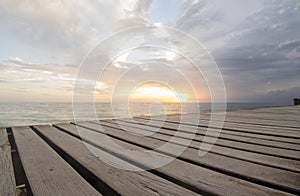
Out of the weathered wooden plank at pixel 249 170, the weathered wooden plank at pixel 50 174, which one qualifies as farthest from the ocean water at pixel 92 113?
the weathered wooden plank at pixel 249 170

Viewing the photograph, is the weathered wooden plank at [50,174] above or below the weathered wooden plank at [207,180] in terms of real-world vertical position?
above

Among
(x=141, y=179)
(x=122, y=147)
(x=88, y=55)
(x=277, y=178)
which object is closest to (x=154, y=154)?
(x=122, y=147)

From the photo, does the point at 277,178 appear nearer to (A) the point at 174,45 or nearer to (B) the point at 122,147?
(B) the point at 122,147

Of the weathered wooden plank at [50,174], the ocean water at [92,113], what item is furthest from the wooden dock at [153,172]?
the ocean water at [92,113]

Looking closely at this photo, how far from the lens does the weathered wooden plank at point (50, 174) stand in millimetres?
872

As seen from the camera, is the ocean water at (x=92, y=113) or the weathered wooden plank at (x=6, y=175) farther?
the ocean water at (x=92, y=113)

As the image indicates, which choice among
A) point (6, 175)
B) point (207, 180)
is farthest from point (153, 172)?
point (6, 175)

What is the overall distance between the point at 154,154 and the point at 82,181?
2.04 feet

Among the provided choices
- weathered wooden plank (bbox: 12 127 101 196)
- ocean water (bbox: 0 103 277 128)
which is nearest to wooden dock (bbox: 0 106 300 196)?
weathered wooden plank (bbox: 12 127 101 196)

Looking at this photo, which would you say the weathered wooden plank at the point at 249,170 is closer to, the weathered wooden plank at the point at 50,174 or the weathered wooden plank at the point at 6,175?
the weathered wooden plank at the point at 50,174

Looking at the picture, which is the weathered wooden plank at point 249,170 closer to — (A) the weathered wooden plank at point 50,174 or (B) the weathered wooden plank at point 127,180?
(B) the weathered wooden plank at point 127,180

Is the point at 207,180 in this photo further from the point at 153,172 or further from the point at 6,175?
the point at 6,175

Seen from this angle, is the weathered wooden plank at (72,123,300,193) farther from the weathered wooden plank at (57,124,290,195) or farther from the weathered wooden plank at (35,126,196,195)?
the weathered wooden plank at (35,126,196,195)

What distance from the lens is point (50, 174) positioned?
41.2 inches
